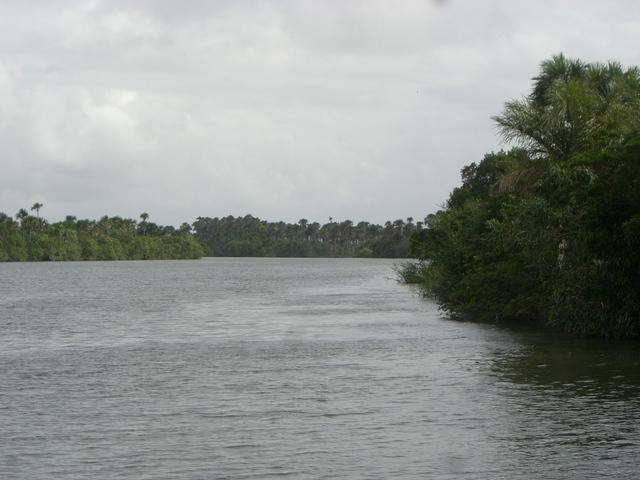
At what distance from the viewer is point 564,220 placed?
109 feet

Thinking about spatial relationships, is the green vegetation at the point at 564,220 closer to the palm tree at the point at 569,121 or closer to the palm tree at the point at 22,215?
the palm tree at the point at 569,121

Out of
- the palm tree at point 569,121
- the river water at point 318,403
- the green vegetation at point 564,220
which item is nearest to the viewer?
the river water at point 318,403

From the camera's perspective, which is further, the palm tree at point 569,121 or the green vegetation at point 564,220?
the palm tree at point 569,121

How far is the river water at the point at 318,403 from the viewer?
1506 centimetres

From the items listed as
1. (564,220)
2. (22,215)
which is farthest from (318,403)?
(22,215)

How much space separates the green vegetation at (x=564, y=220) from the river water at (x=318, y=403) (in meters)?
1.47

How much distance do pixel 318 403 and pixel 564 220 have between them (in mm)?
15709

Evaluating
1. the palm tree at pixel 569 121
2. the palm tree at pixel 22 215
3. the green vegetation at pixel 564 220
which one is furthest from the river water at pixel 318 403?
the palm tree at pixel 22 215

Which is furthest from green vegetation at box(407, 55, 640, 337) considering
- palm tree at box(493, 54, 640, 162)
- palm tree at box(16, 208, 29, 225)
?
palm tree at box(16, 208, 29, 225)

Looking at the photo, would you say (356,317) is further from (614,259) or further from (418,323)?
(614,259)

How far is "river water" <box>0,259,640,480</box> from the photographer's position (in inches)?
593

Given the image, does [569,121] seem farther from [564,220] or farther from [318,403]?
[318,403]

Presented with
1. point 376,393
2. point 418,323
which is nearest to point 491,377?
point 376,393

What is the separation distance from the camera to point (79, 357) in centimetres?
2967
